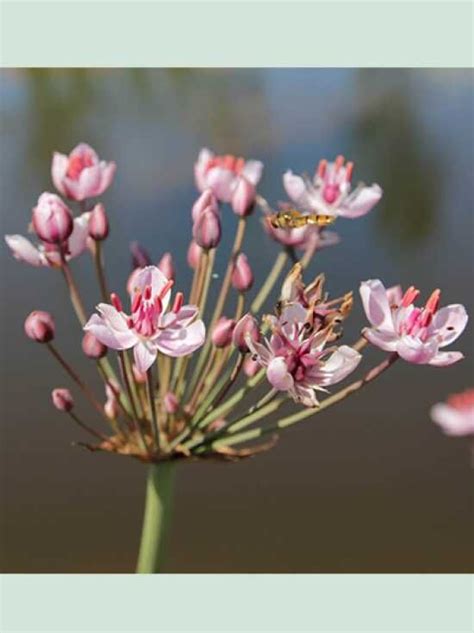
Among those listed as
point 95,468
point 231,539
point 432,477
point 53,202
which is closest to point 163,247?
point 95,468

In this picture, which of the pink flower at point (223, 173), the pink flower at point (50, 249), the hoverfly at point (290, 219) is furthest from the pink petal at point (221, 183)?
the pink flower at point (50, 249)

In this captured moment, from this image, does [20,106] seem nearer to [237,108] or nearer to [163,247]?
[237,108]

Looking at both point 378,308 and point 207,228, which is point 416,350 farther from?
point 207,228

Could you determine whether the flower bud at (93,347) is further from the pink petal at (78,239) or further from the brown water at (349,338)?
the brown water at (349,338)

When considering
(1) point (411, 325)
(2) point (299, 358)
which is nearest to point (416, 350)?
(1) point (411, 325)

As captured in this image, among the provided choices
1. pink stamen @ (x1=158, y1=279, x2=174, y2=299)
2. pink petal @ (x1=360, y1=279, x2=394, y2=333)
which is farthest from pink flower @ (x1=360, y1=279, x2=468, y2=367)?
pink stamen @ (x1=158, y1=279, x2=174, y2=299)
